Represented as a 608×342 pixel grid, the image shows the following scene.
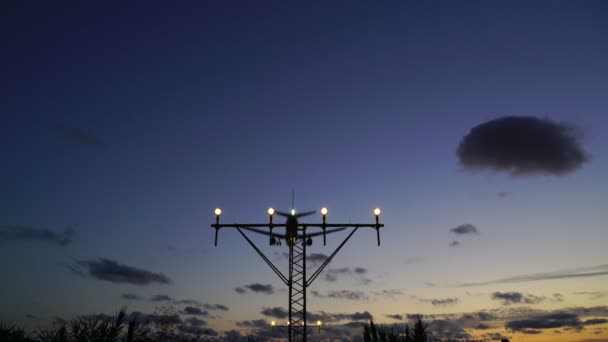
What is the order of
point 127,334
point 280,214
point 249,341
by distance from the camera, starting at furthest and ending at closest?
point 280,214 → point 249,341 → point 127,334

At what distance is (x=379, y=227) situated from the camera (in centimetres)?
1595

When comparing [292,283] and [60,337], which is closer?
[60,337]

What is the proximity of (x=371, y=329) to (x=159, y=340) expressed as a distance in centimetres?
1957

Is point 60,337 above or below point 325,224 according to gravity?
below

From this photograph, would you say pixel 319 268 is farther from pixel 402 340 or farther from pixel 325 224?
pixel 402 340

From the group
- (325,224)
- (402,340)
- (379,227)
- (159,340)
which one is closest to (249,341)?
(402,340)

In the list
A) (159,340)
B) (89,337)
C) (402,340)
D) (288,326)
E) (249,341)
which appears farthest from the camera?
(159,340)

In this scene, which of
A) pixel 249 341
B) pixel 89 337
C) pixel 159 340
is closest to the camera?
pixel 89 337

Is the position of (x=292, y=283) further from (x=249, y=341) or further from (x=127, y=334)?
(x=127, y=334)

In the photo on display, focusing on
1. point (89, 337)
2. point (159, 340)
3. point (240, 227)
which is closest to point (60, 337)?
point (89, 337)

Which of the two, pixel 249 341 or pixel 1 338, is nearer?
pixel 1 338

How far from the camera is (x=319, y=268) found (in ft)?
53.6

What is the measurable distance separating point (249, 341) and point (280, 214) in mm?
5823

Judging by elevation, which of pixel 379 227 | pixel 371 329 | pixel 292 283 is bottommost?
pixel 371 329
